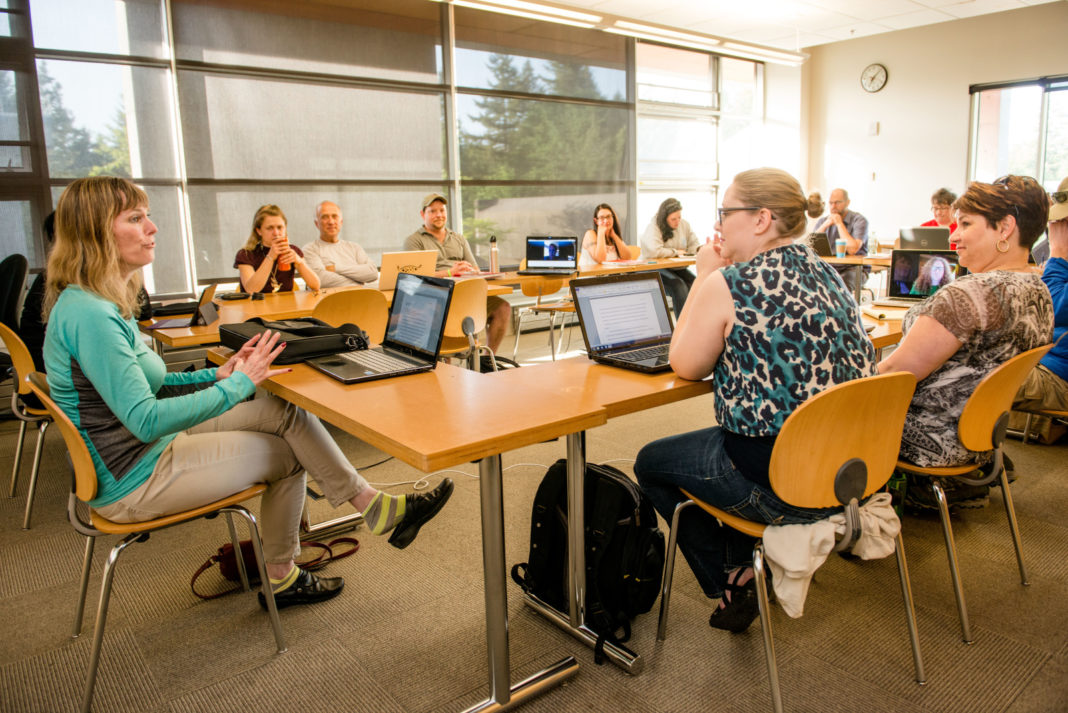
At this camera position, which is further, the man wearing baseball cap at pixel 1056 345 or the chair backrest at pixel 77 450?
the man wearing baseball cap at pixel 1056 345

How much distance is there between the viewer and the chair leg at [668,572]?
184 centimetres

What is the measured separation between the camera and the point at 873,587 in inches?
87.6

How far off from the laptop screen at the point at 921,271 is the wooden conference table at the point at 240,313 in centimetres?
215

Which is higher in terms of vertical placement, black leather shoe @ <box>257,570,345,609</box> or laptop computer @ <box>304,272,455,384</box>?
laptop computer @ <box>304,272,455,384</box>

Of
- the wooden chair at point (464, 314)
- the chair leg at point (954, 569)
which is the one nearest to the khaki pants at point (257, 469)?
the chair leg at point (954, 569)

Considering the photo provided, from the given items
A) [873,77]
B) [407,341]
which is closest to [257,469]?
[407,341]

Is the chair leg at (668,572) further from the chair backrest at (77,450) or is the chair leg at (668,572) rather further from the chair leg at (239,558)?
the chair backrest at (77,450)

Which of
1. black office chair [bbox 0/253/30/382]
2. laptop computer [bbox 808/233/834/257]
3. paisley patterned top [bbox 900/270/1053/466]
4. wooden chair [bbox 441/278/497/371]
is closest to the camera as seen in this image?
paisley patterned top [bbox 900/270/1053/466]

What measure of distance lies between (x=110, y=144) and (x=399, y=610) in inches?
166

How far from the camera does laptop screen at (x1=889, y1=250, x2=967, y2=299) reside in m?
3.33

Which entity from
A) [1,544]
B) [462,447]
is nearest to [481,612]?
[462,447]

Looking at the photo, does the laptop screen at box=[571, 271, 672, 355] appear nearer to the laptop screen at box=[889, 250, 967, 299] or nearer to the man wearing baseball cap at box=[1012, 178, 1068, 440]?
the man wearing baseball cap at box=[1012, 178, 1068, 440]

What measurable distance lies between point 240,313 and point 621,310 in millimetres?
1924

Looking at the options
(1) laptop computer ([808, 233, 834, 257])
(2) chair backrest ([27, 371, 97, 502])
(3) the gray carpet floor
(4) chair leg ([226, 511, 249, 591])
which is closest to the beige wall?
(1) laptop computer ([808, 233, 834, 257])
